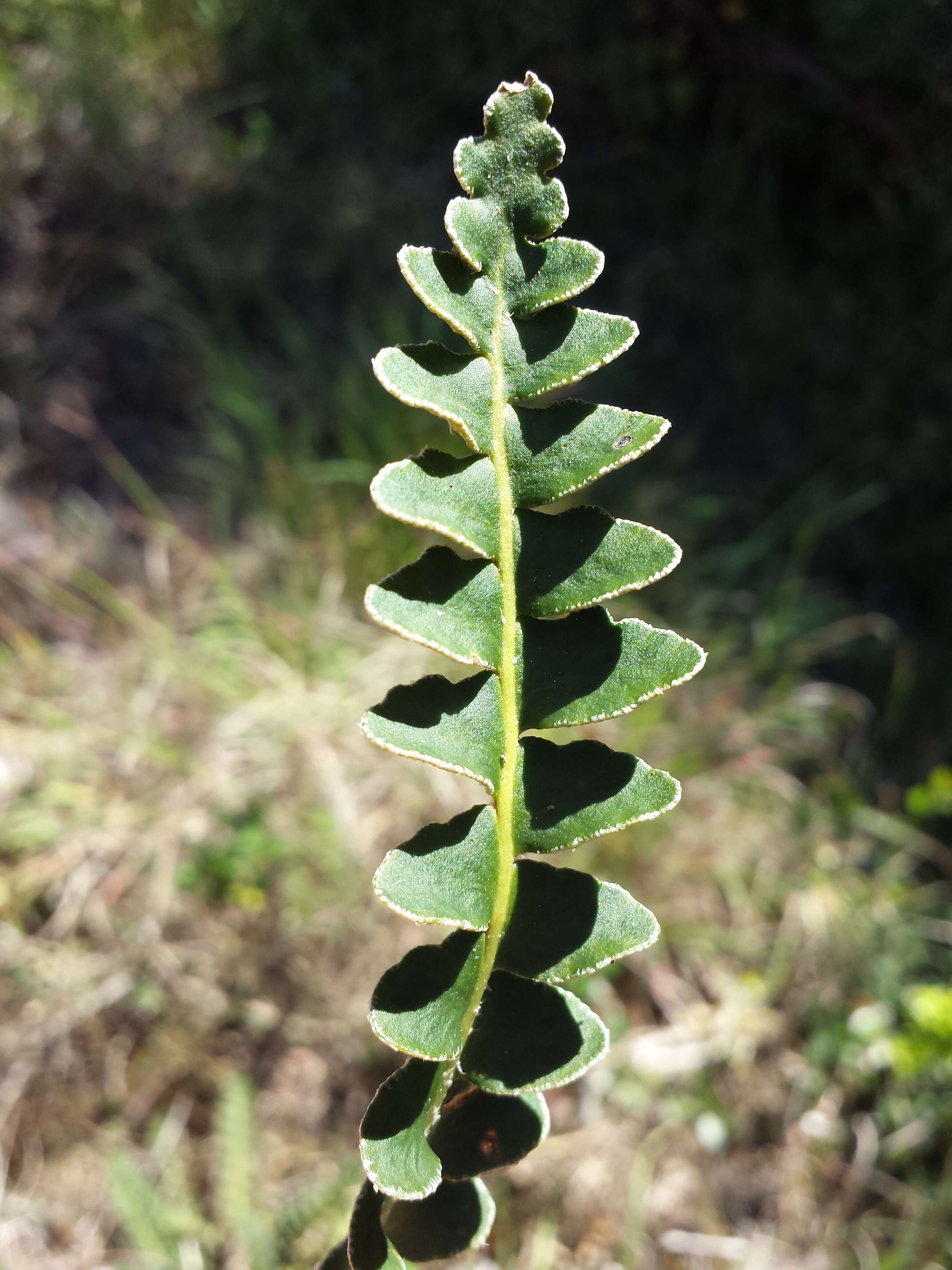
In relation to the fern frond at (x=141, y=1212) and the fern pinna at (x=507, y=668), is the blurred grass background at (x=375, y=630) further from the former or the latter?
the fern pinna at (x=507, y=668)

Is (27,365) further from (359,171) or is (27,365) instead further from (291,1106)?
(291,1106)

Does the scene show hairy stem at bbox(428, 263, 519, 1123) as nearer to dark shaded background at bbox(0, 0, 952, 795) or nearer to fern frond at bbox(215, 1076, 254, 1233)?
fern frond at bbox(215, 1076, 254, 1233)

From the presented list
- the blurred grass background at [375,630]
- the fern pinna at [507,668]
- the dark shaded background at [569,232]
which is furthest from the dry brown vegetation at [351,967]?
the fern pinna at [507,668]

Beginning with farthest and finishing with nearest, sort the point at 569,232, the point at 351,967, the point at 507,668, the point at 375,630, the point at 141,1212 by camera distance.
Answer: the point at 569,232
the point at 375,630
the point at 351,967
the point at 141,1212
the point at 507,668

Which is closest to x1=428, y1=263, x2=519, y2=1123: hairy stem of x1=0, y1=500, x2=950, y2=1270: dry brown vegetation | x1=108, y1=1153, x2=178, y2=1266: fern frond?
x1=108, y1=1153, x2=178, y2=1266: fern frond

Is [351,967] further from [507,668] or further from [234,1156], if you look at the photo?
[507,668]

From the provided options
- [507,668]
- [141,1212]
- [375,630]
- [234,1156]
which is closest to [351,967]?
[234,1156]
